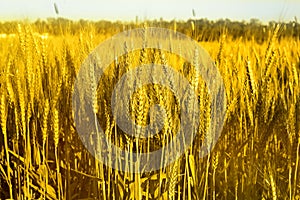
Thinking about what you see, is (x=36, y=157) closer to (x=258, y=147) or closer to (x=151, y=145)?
(x=151, y=145)

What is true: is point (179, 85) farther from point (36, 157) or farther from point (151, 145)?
point (36, 157)

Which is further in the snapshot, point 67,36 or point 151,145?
point 67,36

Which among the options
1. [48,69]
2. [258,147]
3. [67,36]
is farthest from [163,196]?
[67,36]

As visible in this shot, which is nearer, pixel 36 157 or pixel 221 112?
pixel 221 112

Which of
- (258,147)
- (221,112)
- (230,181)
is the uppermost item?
(221,112)

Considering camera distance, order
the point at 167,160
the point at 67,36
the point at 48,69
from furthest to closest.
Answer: the point at 67,36 → the point at 48,69 → the point at 167,160

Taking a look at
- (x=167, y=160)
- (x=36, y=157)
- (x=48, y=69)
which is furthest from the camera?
(x=48, y=69)

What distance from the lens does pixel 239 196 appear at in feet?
3.46

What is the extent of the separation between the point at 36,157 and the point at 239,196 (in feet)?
1.73

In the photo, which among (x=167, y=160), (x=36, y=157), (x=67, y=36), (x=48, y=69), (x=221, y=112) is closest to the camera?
(x=167, y=160)

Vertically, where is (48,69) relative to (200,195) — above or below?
above

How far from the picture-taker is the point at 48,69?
4.16ft

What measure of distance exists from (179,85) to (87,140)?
30 centimetres

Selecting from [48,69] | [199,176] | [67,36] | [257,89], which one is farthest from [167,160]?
[67,36]
